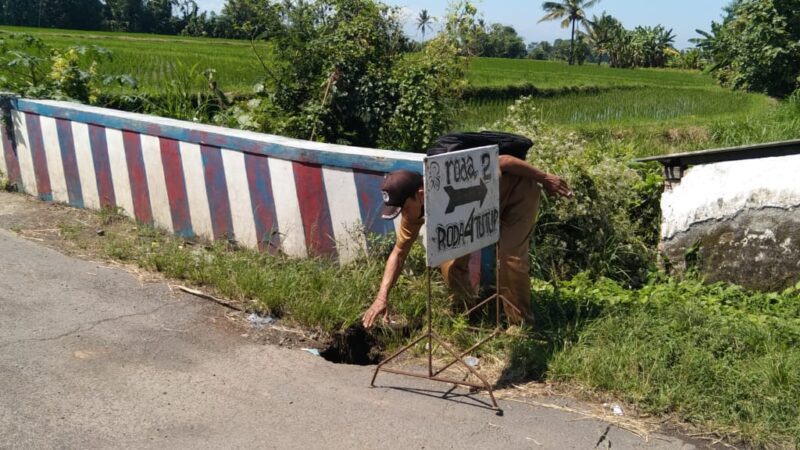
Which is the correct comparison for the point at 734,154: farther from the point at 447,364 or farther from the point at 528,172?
the point at 447,364

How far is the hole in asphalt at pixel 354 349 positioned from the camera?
17.2 feet

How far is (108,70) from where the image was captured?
54.0 feet

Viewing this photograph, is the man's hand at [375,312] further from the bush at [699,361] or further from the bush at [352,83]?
the bush at [352,83]

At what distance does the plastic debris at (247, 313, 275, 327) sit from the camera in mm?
5389

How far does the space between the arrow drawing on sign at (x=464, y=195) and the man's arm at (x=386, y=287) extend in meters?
0.56

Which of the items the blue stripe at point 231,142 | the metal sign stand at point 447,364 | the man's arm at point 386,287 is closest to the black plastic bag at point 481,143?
the blue stripe at point 231,142

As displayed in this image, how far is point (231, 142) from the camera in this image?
6496 millimetres

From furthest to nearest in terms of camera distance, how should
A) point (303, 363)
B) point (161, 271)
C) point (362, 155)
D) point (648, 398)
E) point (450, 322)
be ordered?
point (161, 271) < point (362, 155) < point (450, 322) < point (303, 363) < point (648, 398)

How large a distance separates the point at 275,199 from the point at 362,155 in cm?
89

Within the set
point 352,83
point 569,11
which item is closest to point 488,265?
point 352,83

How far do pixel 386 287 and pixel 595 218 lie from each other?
8.75 ft

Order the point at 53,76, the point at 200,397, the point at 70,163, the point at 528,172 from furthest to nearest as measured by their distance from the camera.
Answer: the point at 53,76
the point at 70,163
the point at 528,172
the point at 200,397

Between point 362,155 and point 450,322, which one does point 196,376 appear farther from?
point 362,155

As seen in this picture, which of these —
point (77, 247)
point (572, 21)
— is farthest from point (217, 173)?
point (572, 21)
